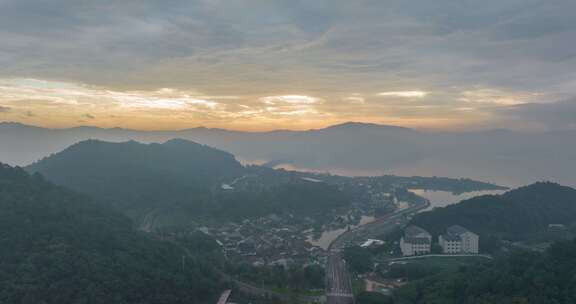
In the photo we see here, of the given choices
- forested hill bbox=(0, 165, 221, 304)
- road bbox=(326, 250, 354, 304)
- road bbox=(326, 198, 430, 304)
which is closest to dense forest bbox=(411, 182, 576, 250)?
road bbox=(326, 198, 430, 304)

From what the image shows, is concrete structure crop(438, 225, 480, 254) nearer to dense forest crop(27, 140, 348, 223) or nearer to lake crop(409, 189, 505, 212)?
dense forest crop(27, 140, 348, 223)

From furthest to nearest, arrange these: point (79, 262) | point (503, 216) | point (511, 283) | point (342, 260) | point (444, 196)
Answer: point (444, 196)
point (503, 216)
point (342, 260)
point (79, 262)
point (511, 283)

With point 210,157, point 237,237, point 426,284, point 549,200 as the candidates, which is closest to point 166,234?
point 237,237

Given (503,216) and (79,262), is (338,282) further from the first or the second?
(503,216)

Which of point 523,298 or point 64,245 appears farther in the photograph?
point 64,245

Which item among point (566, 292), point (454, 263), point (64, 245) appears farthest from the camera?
point (454, 263)

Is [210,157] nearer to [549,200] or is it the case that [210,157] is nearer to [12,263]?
[549,200]

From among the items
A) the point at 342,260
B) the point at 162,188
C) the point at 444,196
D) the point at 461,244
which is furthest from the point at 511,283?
the point at 444,196
